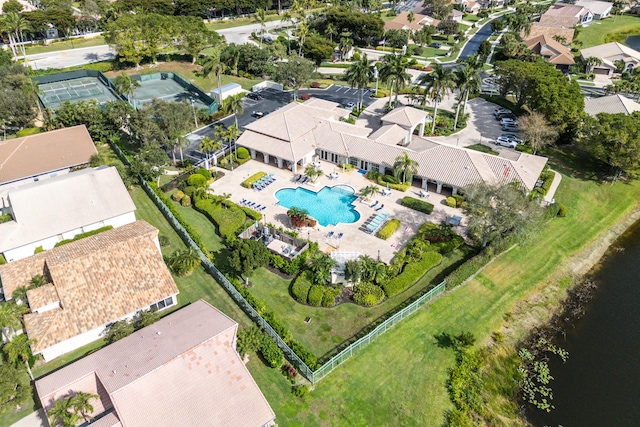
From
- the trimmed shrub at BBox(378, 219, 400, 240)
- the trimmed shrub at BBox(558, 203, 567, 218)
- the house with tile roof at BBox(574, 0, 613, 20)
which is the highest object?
the house with tile roof at BBox(574, 0, 613, 20)

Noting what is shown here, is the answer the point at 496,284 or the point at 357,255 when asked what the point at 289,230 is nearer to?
the point at 357,255

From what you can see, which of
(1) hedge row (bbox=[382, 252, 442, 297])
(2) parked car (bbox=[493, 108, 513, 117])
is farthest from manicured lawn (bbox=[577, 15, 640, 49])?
(1) hedge row (bbox=[382, 252, 442, 297])

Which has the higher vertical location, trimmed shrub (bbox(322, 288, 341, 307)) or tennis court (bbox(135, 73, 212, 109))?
tennis court (bbox(135, 73, 212, 109))

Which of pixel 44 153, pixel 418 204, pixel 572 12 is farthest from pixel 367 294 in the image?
pixel 572 12

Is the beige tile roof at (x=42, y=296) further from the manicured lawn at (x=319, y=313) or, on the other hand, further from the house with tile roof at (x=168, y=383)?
the manicured lawn at (x=319, y=313)

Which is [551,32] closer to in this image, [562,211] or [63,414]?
[562,211]

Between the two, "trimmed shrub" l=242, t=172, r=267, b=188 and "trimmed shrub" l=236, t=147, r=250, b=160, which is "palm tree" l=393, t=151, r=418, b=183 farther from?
"trimmed shrub" l=236, t=147, r=250, b=160
